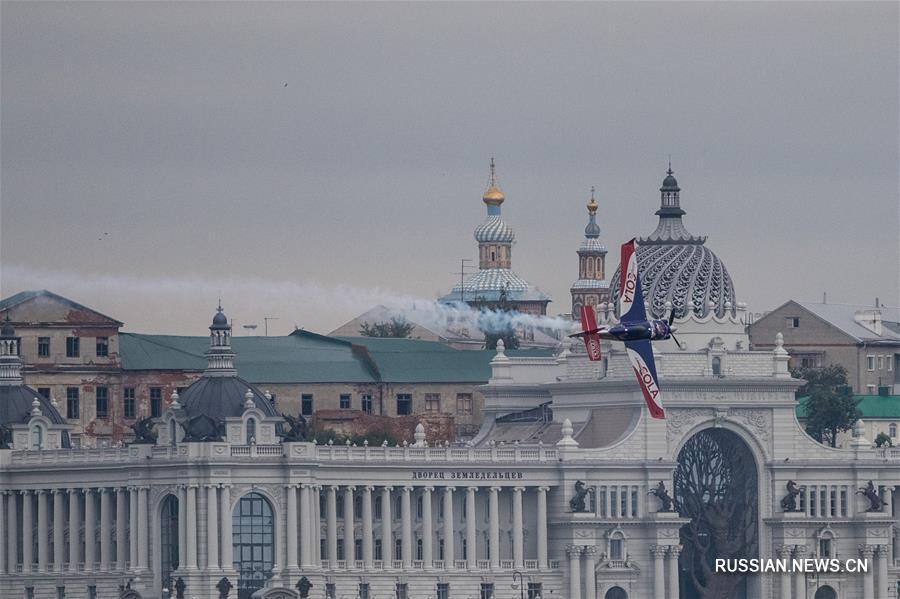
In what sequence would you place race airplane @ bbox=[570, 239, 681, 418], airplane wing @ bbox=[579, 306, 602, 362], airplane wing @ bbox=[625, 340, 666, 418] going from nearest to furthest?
race airplane @ bbox=[570, 239, 681, 418]
airplane wing @ bbox=[579, 306, 602, 362]
airplane wing @ bbox=[625, 340, 666, 418]

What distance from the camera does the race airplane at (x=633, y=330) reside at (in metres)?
188

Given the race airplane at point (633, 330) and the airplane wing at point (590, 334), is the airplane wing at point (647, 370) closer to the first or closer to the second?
the race airplane at point (633, 330)

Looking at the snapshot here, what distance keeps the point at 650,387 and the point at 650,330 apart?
22.4 ft

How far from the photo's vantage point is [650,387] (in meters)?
195

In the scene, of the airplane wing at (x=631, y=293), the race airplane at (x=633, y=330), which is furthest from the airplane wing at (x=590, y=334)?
Result: the airplane wing at (x=631, y=293)

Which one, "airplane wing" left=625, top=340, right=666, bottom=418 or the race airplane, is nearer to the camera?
the race airplane

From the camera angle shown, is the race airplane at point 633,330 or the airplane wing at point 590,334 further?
the airplane wing at point 590,334

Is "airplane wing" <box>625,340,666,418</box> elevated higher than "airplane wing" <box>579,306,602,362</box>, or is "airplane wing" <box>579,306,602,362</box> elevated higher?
"airplane wing" <box>579,306,602,362</box>

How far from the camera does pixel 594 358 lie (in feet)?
632

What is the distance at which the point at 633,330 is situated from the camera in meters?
188

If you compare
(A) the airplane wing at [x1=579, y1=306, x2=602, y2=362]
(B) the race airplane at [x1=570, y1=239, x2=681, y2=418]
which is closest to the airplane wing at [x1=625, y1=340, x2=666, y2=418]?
(B) the race airplane at [x1=570, y1=239, x2=681, y2=418]

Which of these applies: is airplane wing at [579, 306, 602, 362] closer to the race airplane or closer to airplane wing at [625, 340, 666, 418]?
the race airplane

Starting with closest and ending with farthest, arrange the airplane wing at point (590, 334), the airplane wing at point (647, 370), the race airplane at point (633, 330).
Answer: the race airplane at point (633, 330)
the airplane wing at point (590, 334)
the airplane wing at point (647, 370)

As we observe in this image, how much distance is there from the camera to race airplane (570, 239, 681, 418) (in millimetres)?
188125
